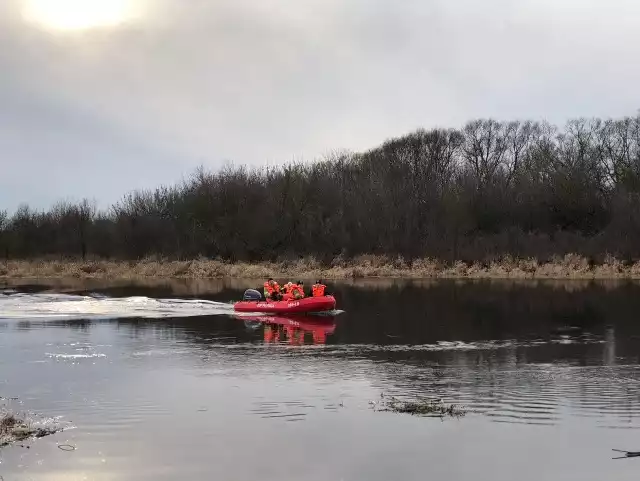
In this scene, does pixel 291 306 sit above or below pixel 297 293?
below

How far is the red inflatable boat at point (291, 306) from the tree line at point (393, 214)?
24.5 meters

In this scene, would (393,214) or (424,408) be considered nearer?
(424,408)

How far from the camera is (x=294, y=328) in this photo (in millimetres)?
25281

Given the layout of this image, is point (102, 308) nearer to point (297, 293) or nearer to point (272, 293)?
point (272, 293)

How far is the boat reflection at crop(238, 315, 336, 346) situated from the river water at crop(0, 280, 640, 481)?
0.36 feet

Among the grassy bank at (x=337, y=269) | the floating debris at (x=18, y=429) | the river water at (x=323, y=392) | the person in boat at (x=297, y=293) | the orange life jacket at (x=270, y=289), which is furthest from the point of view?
the grassy bank at (x=337, y=269)

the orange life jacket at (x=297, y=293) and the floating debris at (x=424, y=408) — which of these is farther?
the orange life jacket at (x=297, y=293)

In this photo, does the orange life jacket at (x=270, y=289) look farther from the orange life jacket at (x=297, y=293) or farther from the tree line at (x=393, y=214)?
the tree line at (x=393, y=214)

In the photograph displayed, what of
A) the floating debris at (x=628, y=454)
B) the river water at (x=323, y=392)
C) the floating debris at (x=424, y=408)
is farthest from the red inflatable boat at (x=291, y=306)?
the floating debris at (x=628, y=454)

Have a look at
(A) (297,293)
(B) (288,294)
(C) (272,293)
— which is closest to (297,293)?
(A) (297,293)

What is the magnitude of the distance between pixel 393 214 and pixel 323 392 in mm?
45318

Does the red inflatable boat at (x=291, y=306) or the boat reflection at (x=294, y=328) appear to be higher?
the red inflatable boat at (x=291, y=306)

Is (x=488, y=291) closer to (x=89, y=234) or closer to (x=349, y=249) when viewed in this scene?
(x=349, y=249)

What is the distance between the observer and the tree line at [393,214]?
2127 inches
